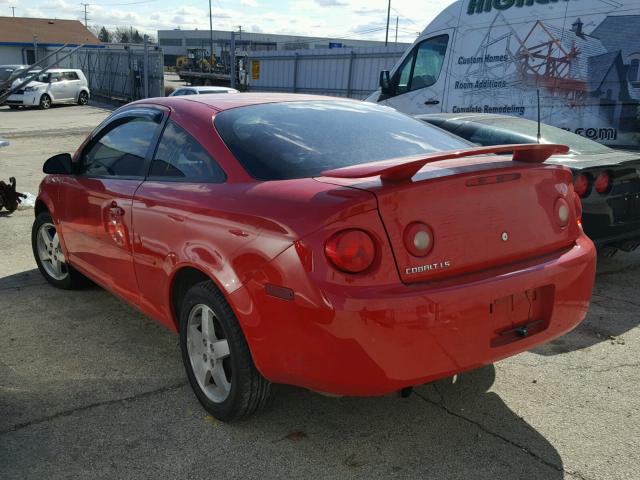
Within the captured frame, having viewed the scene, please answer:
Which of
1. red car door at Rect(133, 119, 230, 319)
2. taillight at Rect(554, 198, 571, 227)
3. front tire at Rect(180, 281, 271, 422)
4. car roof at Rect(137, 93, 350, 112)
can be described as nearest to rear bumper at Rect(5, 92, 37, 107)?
car roof at Rect(137, 93, 350, 112)

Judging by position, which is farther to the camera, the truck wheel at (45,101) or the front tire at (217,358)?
the truck wheel at (45,101)

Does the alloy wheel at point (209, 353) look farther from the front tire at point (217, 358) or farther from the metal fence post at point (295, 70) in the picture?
the metal fence post at point (295, 70)

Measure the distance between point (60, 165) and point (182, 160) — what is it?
150cm

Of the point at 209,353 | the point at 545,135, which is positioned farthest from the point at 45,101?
the point at 209,353

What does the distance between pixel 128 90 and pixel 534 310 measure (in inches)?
1235

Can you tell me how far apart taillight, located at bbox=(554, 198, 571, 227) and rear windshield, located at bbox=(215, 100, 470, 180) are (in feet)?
2.32

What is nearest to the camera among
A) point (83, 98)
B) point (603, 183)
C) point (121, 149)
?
point (121, 149)

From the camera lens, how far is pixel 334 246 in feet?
7.89

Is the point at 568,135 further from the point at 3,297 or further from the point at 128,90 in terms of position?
the point at 128,90

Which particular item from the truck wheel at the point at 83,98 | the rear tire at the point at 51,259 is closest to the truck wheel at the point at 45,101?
the truck wheel at the point at 83,98

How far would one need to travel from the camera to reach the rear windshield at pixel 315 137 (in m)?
Answer: 2.93

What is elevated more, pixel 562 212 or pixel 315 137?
Result: pixel 315 137

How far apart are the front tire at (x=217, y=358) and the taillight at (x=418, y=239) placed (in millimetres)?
856

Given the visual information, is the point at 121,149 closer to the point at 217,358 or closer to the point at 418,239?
the point at 217,358
